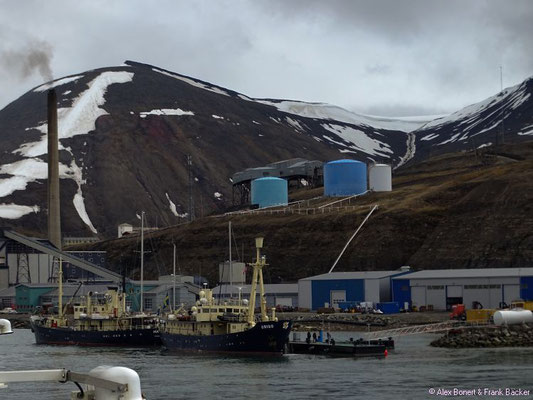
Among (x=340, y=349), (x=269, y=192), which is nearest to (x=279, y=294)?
(x=340, y=349)

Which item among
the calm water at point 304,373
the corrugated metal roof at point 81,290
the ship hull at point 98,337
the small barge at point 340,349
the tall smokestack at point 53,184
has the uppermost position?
the tall smokestack at point 53,184

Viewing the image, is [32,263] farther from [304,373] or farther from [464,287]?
[304,373]

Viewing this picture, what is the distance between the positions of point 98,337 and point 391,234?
57568 millimetres

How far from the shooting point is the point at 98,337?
88.1 m

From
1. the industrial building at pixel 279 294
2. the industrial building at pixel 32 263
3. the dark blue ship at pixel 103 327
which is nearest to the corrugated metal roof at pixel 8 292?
the industrial building at pixel 32 263

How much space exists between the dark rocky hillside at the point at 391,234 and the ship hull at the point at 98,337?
46852 millimetres

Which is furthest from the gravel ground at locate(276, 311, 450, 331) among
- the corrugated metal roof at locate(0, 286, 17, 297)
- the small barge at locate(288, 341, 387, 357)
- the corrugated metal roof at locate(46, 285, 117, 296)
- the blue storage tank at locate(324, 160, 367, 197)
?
the blue storage tank at locate(324, 160, 367, 197)

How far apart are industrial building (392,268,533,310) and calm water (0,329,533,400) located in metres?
26.1

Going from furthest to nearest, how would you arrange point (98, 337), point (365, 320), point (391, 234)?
point (391, 234) < point (365, 320) < point (98, 337)

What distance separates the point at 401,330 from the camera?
281ft

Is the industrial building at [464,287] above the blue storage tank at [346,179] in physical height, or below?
below

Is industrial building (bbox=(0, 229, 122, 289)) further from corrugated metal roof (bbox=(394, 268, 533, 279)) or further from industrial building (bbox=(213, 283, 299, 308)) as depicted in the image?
corrugated metal roof (bbox=(394, 268, 533, 279))

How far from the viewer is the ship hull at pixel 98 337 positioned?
279 feet

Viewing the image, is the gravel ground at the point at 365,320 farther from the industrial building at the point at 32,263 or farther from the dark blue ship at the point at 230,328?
the industrial building at the point at 32,263
